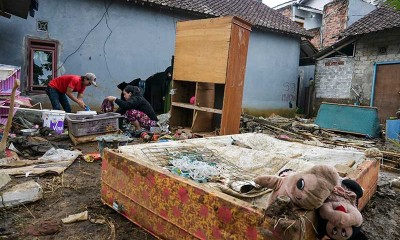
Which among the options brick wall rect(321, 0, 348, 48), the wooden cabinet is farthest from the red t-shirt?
brick wall rect(321, 0, 348, 48)

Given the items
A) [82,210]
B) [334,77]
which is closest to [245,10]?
[334,77]

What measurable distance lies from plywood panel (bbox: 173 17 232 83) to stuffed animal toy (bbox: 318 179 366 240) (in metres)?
3.93

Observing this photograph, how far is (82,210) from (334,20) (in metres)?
16.9

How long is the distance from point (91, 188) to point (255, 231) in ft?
7.87

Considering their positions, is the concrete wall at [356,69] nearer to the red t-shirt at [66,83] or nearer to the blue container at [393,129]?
the blue container at [393,129]

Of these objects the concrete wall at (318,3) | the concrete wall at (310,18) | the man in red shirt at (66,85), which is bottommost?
the man in red shirt at (66,85)

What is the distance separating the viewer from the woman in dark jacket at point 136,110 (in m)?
→ 6.45

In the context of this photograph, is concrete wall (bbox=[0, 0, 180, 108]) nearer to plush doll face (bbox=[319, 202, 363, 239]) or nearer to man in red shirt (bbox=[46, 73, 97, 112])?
man in red shirt (bbox=[46, 73, 97, 112])

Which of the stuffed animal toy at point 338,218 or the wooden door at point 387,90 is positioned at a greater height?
the wooden door at point 387,90

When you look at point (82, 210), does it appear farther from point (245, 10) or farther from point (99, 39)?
point (245, 10)

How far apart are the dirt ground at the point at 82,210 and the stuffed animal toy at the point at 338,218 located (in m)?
1.28

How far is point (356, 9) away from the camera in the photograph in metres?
15.6

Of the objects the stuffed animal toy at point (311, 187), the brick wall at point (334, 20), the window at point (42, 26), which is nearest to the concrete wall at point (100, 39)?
the window at point (42, 26)

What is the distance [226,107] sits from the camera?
5.51 metres
